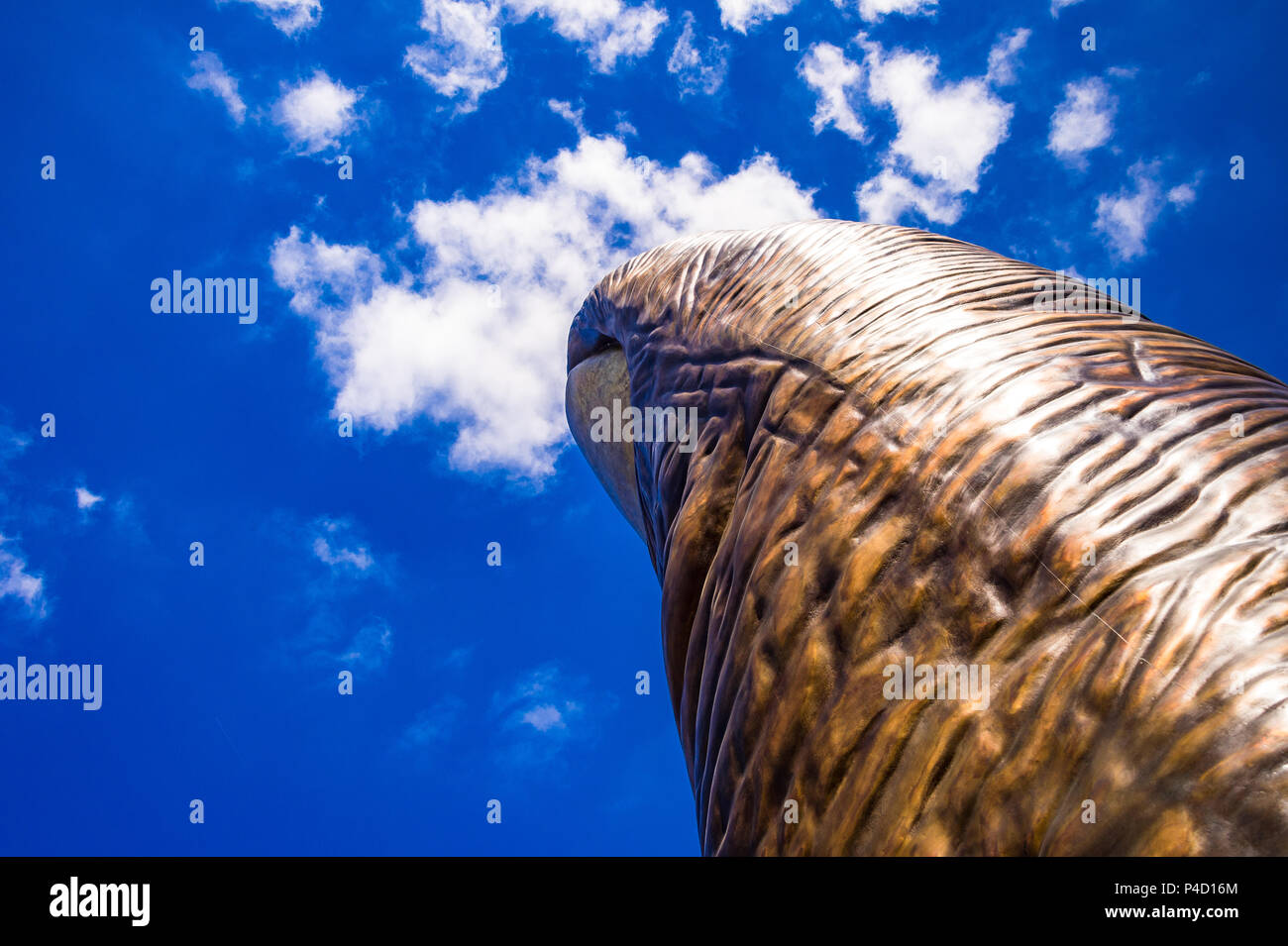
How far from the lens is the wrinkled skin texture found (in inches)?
31.4

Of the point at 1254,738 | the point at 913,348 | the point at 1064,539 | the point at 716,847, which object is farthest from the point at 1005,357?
the point at 716,847

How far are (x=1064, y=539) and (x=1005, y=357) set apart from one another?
433 millimetres

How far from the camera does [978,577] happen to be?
1.09 m

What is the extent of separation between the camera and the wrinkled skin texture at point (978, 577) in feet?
2.61
